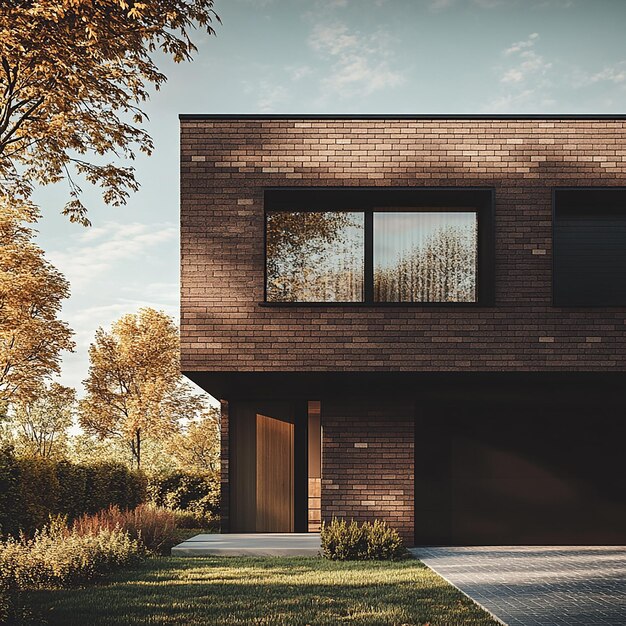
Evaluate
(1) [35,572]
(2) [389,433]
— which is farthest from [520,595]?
(1) [35,572]

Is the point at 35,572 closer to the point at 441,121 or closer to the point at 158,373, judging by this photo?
the point at 441,121

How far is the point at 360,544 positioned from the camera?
11.1m

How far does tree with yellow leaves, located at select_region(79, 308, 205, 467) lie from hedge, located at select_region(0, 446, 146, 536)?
443 inches

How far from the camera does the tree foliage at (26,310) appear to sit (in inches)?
869

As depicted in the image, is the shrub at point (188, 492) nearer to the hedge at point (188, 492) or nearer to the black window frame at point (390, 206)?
the hedge at point (188, 492)

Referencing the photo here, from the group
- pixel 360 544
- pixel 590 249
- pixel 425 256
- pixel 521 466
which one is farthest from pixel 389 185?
pixel 360 544

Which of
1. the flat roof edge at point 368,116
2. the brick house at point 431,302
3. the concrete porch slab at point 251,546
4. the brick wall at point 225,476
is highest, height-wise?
the flat roof edge at point 368,116

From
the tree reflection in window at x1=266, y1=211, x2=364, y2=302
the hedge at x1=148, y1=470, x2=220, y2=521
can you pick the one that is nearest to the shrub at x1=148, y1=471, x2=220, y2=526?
the hedge at x1=148, y1=470, x2=220, y2=521

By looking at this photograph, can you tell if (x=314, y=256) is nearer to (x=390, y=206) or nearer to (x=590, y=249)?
(x=390, y=206)

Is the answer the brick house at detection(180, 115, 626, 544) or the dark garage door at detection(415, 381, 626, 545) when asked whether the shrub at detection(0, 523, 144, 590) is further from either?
the dark garage door at detection(415, 381, 626, 545)

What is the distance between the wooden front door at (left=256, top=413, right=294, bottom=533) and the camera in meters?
13.6

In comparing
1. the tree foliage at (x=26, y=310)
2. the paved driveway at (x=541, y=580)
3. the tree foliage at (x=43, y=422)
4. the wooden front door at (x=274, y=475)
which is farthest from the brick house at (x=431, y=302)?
the tree foliage at (x=43, y=422)

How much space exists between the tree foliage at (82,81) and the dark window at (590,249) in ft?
20.9

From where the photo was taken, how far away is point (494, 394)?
42.3 feet
